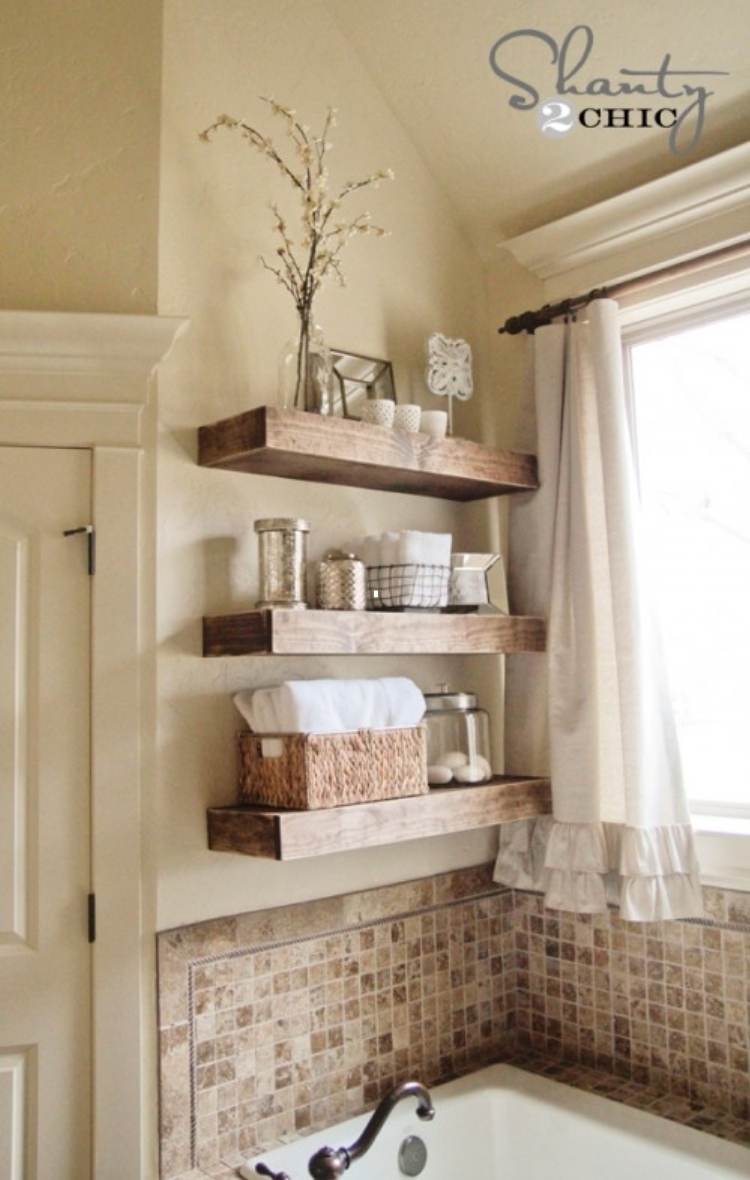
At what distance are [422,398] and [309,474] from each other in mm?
487

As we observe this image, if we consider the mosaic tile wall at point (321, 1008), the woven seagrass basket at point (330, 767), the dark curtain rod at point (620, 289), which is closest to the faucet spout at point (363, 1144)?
the mosaic tile wall at point (321, 1008)

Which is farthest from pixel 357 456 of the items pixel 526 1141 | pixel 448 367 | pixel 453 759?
pixel 526 1141

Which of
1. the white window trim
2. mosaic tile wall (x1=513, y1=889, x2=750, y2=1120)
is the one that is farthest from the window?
mosaic tile wall (x1=513, y1=889, x2=750, y2=1120)

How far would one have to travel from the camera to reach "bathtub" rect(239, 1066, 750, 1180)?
2.01m

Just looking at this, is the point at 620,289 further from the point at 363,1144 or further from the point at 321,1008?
the point at 363,1144

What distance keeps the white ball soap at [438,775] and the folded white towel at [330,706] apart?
181mm

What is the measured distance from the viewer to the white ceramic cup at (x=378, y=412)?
2266 millimetres

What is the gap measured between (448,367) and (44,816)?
4.50 ft

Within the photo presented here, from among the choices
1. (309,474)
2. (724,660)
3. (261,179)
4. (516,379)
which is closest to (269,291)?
(261,179)

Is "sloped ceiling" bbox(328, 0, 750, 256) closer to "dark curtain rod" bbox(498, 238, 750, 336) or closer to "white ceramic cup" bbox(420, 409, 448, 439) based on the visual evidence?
"dark curtain rod" bbox(498, 238, 750, 336)

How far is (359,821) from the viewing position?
2.03 m

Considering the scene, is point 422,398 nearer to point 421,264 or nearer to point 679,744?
point 421,264

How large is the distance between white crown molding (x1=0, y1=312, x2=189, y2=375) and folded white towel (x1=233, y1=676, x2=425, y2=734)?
668mm

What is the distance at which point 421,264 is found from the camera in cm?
265
